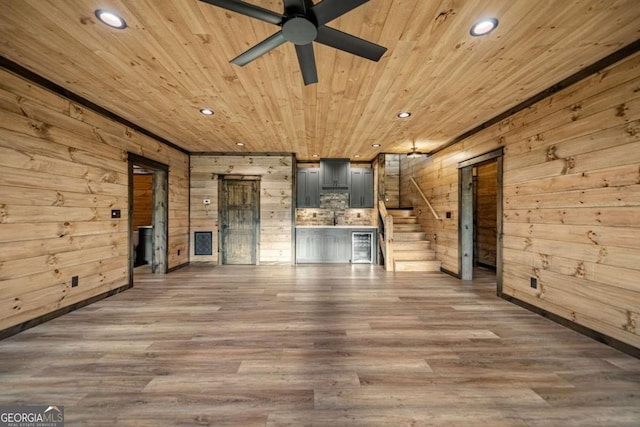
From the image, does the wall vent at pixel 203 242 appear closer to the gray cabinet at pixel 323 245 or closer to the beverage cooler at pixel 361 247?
the gray cabinet at pixel 323 245

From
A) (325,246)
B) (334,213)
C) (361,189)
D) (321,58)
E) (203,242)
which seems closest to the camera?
(321,58)

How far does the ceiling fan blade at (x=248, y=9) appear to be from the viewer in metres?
1.36

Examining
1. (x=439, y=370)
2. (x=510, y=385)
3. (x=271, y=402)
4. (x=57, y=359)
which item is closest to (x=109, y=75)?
(x=57, y=359)

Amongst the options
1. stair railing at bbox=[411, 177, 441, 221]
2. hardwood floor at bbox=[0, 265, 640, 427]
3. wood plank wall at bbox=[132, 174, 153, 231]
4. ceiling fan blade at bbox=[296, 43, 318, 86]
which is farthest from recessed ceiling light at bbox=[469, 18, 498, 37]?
wood plank wall at bbox=[132, 174, 153, 231]

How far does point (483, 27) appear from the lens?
1842 mm

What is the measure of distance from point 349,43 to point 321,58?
695mm

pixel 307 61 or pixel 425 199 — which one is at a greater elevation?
pixel 307 61

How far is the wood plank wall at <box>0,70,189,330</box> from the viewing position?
7.95ft

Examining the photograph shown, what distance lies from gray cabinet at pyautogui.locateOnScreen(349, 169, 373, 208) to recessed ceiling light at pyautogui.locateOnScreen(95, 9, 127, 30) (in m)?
5.73

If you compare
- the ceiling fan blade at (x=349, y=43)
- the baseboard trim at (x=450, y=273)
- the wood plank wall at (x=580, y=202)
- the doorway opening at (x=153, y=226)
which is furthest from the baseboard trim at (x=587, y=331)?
the doorway opening at (x=153, y=226)

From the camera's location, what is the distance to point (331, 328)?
261 centimetres

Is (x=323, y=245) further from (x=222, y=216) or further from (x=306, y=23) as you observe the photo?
(x=306, y=23)

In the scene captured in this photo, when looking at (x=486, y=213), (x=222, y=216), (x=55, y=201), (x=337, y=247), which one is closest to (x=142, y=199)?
(x=222, y=216)

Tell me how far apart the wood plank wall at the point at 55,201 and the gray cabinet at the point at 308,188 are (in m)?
3.92
